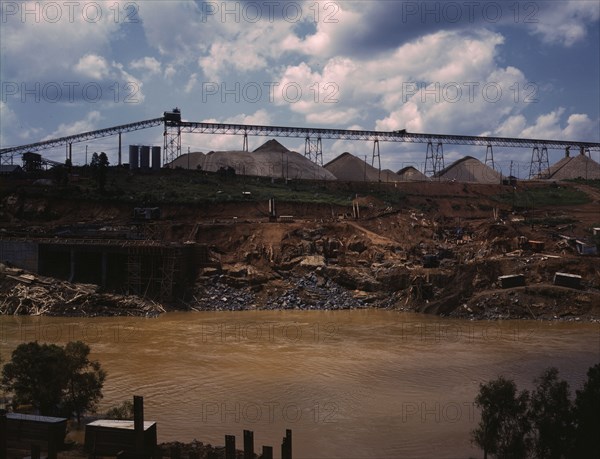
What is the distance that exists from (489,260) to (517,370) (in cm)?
1367

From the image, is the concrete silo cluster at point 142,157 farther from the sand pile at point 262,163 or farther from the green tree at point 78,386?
the green tree at point 78,386

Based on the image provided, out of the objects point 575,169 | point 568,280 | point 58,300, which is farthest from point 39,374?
point 575,169

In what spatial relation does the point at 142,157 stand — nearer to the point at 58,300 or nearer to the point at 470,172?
the point at 58,300

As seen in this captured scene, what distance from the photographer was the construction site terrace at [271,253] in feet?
103

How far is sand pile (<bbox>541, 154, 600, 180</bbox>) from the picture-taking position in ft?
255

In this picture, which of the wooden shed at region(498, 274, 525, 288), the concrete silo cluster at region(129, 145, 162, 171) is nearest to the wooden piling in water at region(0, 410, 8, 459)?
the wooden shed at region(498, 274, 525, 288)

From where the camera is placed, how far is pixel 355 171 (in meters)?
72.2

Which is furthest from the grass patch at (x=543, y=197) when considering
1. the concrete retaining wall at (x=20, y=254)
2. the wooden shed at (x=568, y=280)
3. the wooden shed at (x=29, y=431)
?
the wooden shed at (x=29, y=431)

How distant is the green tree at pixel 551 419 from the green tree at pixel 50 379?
10.1 meters

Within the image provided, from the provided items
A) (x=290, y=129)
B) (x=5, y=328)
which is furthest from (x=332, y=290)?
(x=290, y=129)

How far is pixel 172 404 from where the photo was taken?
1656 centimetres

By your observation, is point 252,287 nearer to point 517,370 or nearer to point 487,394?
point 517,370

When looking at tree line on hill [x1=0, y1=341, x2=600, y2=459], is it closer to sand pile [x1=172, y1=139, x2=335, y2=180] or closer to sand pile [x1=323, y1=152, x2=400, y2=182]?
sand pile [x1=172, y1=139, x2=335, y2=180]

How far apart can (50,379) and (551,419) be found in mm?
10875
